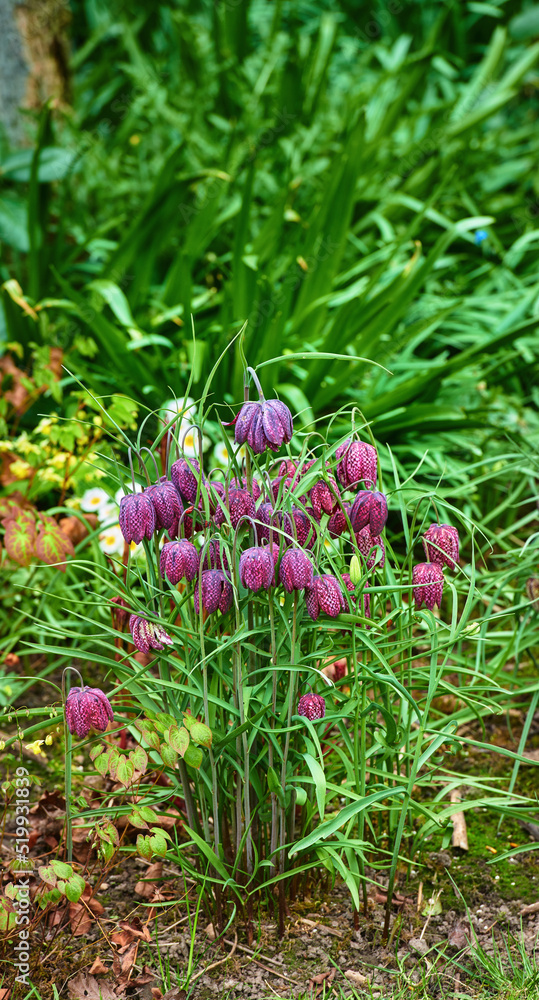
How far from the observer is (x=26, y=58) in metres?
3.87

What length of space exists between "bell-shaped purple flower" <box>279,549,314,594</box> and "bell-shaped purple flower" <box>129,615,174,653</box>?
0.23 meters

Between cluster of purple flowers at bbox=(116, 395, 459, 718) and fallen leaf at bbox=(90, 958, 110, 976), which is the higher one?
cluster of purple flowers at bbox=(116, 395, 459, 718)

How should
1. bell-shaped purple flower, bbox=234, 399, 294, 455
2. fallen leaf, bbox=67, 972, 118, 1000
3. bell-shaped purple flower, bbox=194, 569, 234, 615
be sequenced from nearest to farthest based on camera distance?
bell-shaped purple flower, bbox=234, 399, 294, 455, bell-shaped purple flower, bbox=194, 569, 234, 615, fallen leaf, bbox=67, 972, 118, 1000

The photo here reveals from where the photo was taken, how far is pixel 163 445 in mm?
2078

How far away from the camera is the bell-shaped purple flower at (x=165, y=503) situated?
1.25 meters

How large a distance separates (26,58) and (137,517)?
3483mm

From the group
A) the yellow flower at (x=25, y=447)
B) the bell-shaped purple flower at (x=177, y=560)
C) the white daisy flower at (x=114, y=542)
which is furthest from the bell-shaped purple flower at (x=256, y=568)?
the yellow flower at (x=25, y=447)

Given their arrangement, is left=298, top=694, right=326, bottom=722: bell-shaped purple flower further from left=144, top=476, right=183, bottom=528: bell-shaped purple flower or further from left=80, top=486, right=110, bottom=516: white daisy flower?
left=80, top=486, right=110, bottom=516: white daisy flower

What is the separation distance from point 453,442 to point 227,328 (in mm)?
813

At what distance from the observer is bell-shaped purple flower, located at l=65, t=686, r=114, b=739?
4.15 feet

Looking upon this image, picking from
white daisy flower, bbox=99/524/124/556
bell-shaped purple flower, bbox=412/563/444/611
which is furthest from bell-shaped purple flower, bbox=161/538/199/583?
white daisy flower, bbox=99/524/124/556

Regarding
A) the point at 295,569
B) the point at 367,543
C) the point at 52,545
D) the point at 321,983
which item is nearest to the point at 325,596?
the point at 295,569

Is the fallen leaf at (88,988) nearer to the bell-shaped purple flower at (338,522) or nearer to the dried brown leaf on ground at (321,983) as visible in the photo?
the dried brown leaf on ground at (321,983)

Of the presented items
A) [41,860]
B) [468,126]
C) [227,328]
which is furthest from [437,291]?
[41,860]
